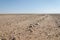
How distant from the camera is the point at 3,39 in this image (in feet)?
40.9

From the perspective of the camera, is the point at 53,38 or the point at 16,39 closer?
the point at 16,39

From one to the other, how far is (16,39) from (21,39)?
465 mm

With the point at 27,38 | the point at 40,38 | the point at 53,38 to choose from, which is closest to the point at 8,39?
the point at 27,38

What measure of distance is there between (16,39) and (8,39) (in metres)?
0.67

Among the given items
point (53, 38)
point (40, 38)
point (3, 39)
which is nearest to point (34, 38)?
point (40, 38)

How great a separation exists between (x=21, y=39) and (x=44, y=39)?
2.04m

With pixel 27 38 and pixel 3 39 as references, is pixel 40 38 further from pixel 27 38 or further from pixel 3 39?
pixel 3 39

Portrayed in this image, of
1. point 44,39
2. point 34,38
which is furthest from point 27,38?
point 44,39

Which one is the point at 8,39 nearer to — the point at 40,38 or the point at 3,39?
the point at 3,39

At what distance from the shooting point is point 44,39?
13.2 m

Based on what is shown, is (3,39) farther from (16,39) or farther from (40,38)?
(40,38)

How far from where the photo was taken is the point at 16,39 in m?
12.7

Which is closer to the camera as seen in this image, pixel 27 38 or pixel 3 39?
pixel 3 39

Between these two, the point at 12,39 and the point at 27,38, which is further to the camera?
the point at 27,38
